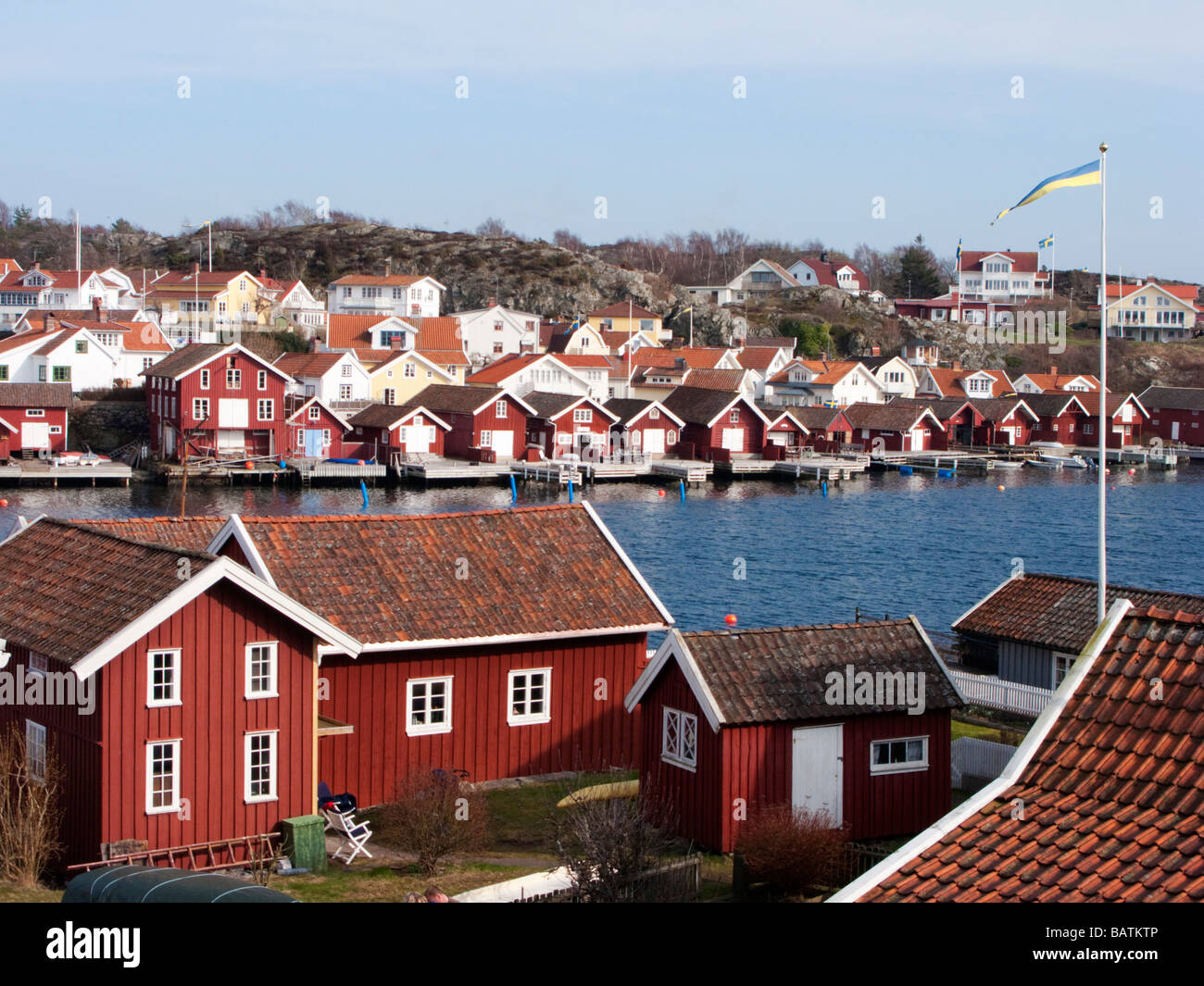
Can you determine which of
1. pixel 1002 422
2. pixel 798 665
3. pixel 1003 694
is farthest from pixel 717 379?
pixel 798 665

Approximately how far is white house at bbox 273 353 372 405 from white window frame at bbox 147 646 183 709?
250ft

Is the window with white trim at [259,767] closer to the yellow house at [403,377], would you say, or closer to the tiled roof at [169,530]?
the tiled roof at [169,530]

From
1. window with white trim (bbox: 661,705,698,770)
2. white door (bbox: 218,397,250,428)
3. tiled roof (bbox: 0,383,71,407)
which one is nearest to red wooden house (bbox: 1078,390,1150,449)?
white door (bbox: 218,397,250,428)

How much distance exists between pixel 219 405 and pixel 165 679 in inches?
2655

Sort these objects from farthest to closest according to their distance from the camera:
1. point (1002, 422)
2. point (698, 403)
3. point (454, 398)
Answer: point (1002, 422)
point (698, 403)
point (454, 398)

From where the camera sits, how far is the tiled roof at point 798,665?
19.8m

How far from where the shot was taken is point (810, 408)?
108m

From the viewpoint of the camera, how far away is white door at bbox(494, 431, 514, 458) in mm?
90000

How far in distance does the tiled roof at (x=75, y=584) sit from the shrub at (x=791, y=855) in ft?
25.9

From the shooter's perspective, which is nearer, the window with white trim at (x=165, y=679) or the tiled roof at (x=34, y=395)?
the window with white trim at (x=165, y=679)

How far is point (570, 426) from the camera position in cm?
9231

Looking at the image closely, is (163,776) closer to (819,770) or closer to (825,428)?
(819,770)

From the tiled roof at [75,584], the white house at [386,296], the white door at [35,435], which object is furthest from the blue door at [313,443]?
the tiled roof at [75,584]
